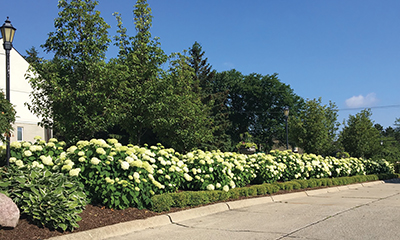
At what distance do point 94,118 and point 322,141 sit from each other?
651 inches

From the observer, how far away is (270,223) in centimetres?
705

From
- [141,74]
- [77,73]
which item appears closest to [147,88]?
[141,74]

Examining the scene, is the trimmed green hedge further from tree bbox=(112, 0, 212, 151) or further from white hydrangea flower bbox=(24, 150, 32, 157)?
tree bbox=(112, 0, 212, 151)

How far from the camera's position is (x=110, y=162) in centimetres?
720

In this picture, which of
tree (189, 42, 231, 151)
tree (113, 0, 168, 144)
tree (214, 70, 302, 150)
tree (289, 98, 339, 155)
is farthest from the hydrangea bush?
tree (214, 70, 302, 150)

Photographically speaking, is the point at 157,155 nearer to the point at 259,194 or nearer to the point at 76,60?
the point at 259,194

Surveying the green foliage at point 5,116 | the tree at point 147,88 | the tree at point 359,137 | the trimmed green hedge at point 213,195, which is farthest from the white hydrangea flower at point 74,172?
the tree at point 359,137

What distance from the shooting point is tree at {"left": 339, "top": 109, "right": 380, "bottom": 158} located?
1037 inches

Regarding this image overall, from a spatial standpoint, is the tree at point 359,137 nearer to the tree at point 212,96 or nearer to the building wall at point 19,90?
the tree at point 212,96

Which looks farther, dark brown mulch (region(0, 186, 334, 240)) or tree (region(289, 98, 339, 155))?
tree (region(289, 98, 339, 155))

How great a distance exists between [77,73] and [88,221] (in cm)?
716

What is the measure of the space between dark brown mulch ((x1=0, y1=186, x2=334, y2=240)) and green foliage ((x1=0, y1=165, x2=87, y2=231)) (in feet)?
0.41

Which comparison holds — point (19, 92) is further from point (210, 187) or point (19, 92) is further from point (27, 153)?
point (210, 187)

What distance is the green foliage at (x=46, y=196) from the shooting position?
5508 mm
